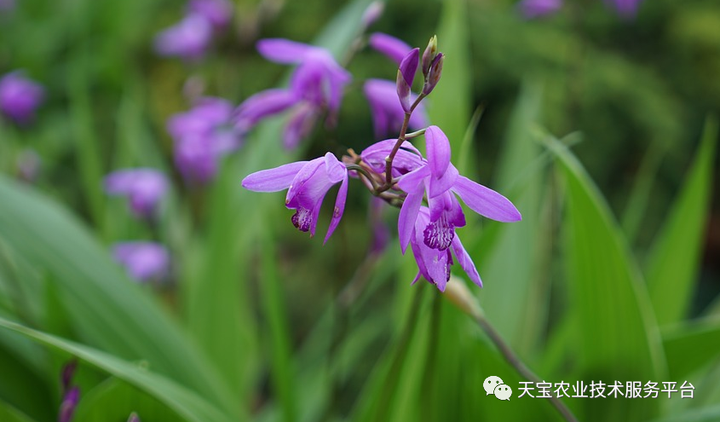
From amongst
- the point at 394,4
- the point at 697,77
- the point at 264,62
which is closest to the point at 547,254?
the point at 394,4

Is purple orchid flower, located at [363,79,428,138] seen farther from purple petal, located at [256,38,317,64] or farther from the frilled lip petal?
the frilled lip petal

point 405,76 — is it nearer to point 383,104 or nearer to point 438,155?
point 438,155

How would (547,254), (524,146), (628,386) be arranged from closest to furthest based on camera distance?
(628,386) → (547,254) → (524,146)

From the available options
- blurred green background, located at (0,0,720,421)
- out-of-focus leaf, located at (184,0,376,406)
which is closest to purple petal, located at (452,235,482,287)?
blurred green background, located at (0,0,720,421)

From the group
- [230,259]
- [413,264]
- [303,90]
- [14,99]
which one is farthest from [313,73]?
[14,99]

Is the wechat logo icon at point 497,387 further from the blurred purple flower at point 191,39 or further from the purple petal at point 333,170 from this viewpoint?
the blurred purple flower at point 191,39

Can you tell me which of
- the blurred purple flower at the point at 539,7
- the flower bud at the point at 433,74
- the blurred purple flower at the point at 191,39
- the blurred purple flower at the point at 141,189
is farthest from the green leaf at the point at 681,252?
the blurred purple flower at the point at 191,39

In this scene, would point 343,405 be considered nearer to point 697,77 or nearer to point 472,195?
point 472,195
